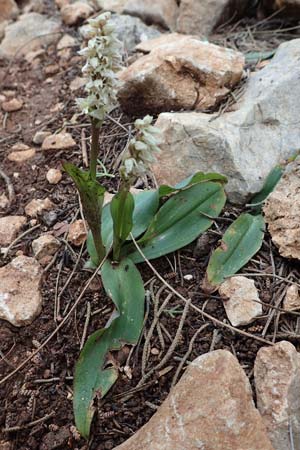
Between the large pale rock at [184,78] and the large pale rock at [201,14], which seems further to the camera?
the large pale rock at [201,14]

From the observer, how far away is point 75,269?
2105 mm

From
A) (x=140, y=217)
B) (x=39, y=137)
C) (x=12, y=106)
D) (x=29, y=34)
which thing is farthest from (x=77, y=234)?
(x=29, y=34)

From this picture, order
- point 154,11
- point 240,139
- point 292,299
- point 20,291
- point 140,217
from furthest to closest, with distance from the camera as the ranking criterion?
point 154,11, point 240,139, point 140,217, point 20,291, point 292,299

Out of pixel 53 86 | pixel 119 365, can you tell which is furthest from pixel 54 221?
pixel 53 86

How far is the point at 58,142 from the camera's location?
2.72m

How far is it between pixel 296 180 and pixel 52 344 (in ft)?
4.01

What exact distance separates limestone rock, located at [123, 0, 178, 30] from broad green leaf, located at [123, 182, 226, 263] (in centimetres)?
203

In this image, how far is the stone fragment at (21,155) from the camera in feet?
8.98

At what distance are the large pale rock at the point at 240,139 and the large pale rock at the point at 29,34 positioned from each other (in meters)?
1.76

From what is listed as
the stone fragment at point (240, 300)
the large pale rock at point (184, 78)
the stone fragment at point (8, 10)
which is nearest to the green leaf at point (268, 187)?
the stone fragment at point (240, 300)

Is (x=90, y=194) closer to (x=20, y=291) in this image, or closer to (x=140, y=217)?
(x=140, y=217)

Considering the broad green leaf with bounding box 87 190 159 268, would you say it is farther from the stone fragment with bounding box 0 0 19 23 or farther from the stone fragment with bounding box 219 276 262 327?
the stone fragment with bounding box 0 0 19 23

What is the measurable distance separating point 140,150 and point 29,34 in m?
2.67

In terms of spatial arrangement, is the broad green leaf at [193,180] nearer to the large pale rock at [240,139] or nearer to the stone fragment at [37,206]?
the large pale rock at [240,139]
